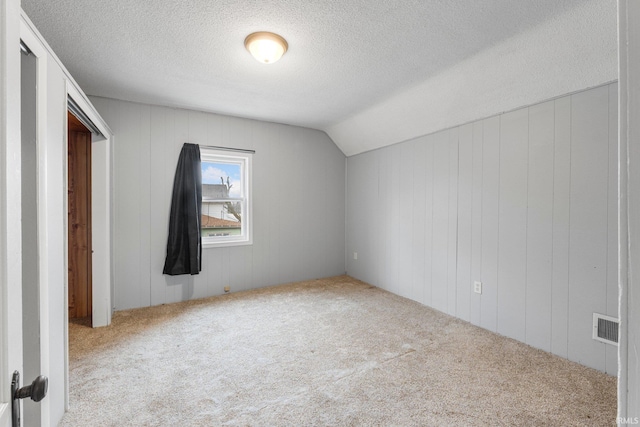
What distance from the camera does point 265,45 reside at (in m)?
2.07

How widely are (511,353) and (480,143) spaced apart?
1863 mm

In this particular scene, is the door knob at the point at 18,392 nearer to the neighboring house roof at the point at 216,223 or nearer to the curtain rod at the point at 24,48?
the curtain rod at the point at 24,48

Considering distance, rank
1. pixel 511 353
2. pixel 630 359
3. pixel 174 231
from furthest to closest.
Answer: pixel 174 231, pixel 511 353, pixel 630 359

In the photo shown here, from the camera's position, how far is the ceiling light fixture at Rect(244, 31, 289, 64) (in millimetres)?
2039

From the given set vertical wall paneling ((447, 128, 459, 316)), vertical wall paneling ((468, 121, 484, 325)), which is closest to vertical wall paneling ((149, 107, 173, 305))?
vertical wall paneling ((447, 128, 459, 316))

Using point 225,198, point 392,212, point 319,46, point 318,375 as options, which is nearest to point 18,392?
point 318,375

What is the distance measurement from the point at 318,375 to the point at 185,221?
240 centimetres

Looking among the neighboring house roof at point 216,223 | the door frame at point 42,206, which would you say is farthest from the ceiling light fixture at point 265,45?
the neighboring house roof at point 216,223

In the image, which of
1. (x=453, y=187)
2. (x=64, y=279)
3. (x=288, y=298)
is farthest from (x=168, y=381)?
(x=453, y=187)

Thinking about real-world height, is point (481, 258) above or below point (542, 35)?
below

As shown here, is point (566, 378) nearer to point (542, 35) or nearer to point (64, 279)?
point (542, 35)

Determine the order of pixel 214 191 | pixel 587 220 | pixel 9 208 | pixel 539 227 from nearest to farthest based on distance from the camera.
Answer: pixel 9 208 < pixel 587 220 < pixel 539 227 < pixel 214 191

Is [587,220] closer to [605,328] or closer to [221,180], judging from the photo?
Answer: [605,328]

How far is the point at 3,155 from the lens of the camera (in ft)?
1.92
